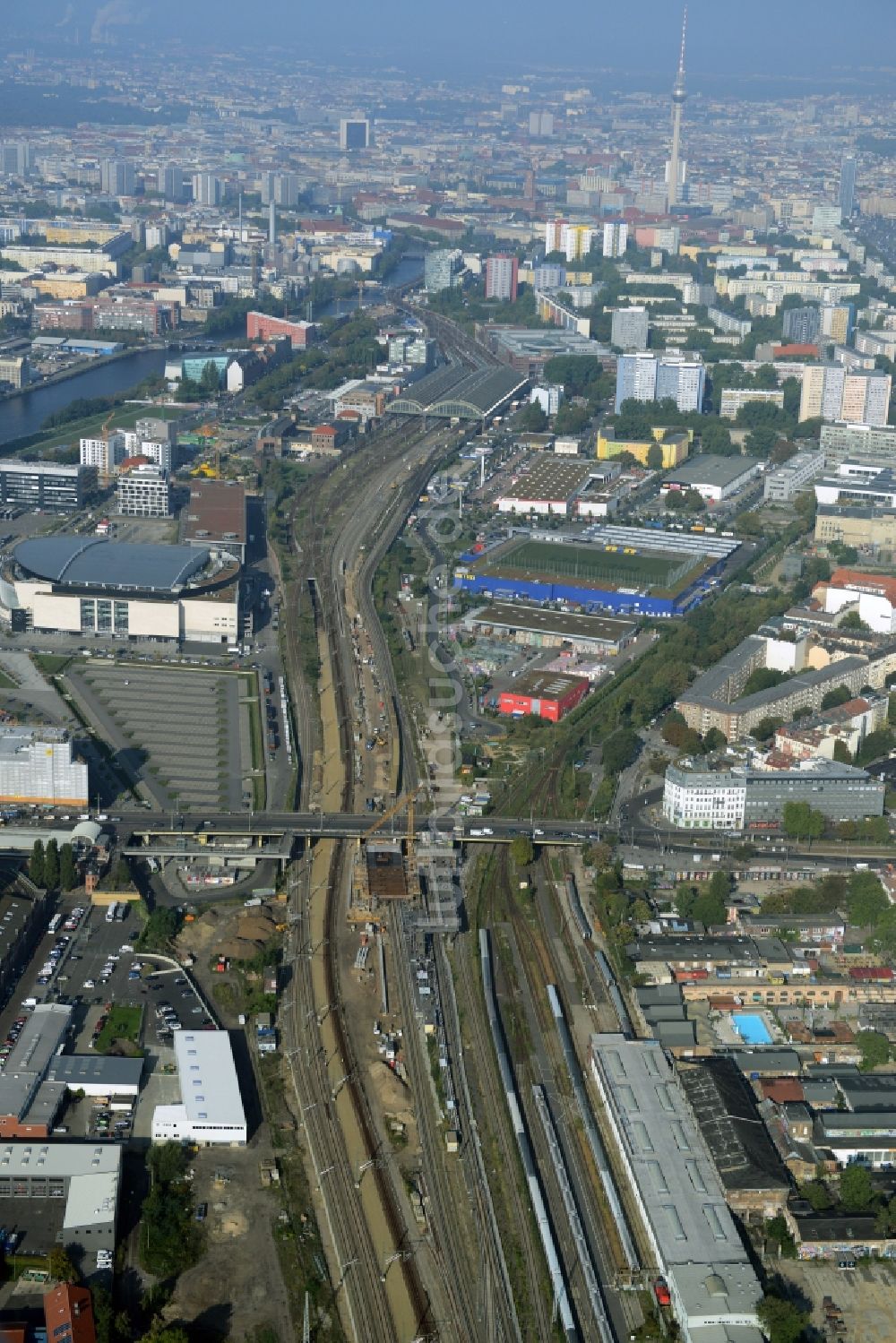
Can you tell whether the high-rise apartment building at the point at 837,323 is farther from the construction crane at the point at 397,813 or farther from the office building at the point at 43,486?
the construction crane at the point at 397,813

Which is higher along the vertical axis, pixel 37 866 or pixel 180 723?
pixel 37 866

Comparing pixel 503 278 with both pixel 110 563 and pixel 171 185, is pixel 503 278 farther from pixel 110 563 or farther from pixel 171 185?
pixel 110 563

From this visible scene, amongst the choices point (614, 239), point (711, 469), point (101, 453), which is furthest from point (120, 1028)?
point (614, 239)

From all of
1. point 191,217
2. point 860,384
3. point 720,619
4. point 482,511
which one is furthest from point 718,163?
point 720,619

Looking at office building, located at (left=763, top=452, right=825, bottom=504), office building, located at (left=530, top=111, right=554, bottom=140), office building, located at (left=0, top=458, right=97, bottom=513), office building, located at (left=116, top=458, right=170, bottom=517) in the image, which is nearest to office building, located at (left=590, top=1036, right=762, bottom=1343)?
office building, located at (left=116, top=458, right=170, bottom=517)

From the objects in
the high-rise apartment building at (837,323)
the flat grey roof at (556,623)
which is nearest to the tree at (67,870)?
the flat grey roof at (556,623)

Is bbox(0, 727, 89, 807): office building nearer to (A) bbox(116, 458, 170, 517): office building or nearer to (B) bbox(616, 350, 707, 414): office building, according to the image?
(A) bbox(116, 458, 170, 517): office building

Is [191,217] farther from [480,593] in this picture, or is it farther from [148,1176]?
[148,1176]
